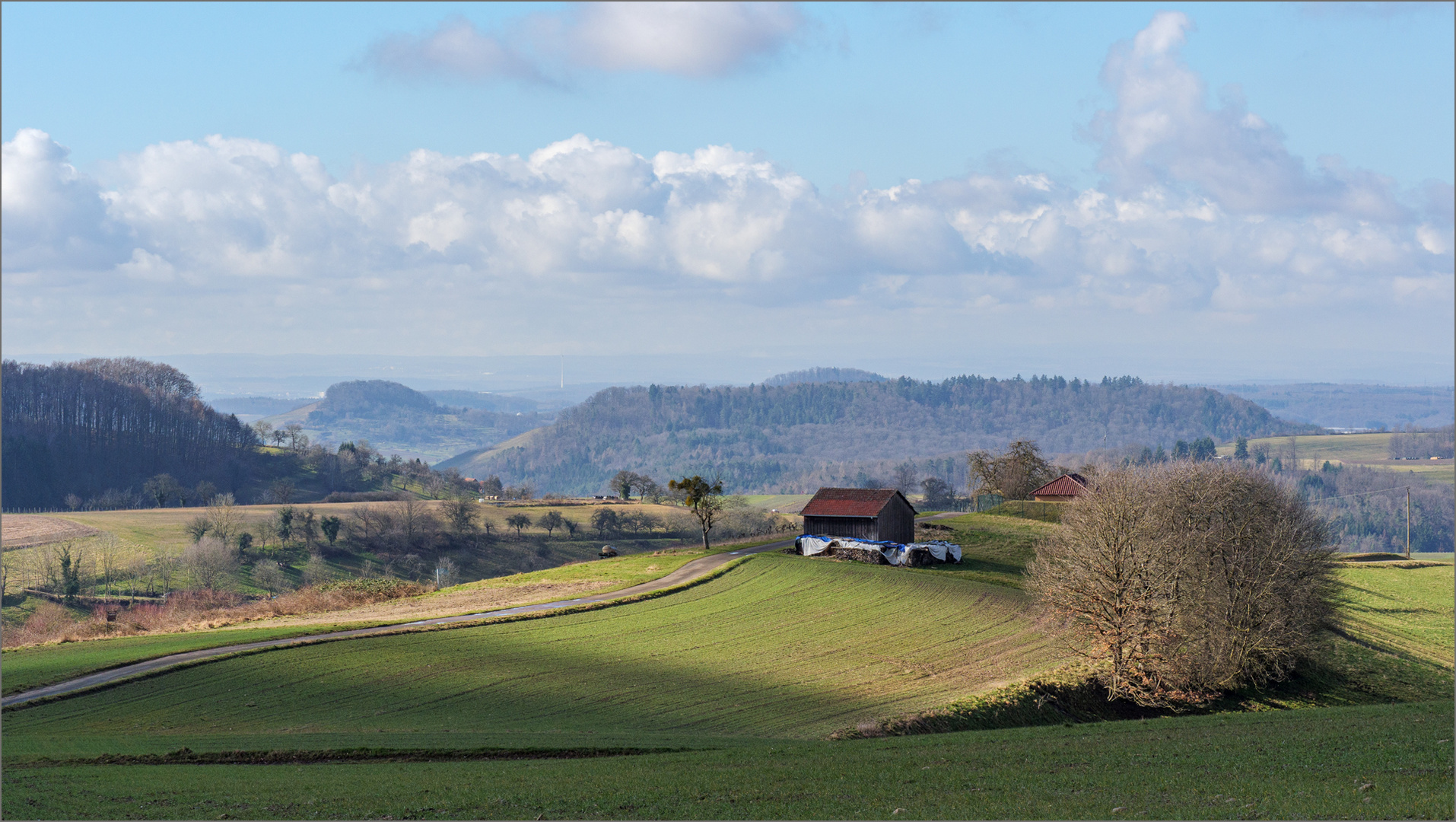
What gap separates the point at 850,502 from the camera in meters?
81.6

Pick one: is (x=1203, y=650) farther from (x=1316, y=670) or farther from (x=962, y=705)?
(x=962, y=705)

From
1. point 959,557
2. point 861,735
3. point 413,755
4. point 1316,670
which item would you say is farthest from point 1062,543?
point 413,755

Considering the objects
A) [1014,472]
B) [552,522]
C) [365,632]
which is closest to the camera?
[365,632]

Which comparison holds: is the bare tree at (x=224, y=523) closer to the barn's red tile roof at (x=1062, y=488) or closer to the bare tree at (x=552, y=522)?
the bare tree at (x=552, y=522)

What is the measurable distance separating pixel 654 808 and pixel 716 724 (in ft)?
47.9

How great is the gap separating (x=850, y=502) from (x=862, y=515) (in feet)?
8.05

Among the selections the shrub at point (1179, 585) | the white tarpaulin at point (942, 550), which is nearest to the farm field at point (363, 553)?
the white tarpaulin at point (942, 550)

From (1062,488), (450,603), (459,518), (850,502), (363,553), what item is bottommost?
(363,553)

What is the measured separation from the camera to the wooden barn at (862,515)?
79562mm

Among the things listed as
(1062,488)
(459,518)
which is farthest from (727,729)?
(459,518)

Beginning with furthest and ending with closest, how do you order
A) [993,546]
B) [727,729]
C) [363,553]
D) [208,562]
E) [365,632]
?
1. [363,553]
2. [208,562]
3. [993,546]
4. [365,632]
5. [727,729]

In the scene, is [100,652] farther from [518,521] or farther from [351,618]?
[518,521]

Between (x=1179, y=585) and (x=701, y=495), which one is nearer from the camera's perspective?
(x=1179, y=585)

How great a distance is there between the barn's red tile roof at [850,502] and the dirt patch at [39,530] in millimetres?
103394
